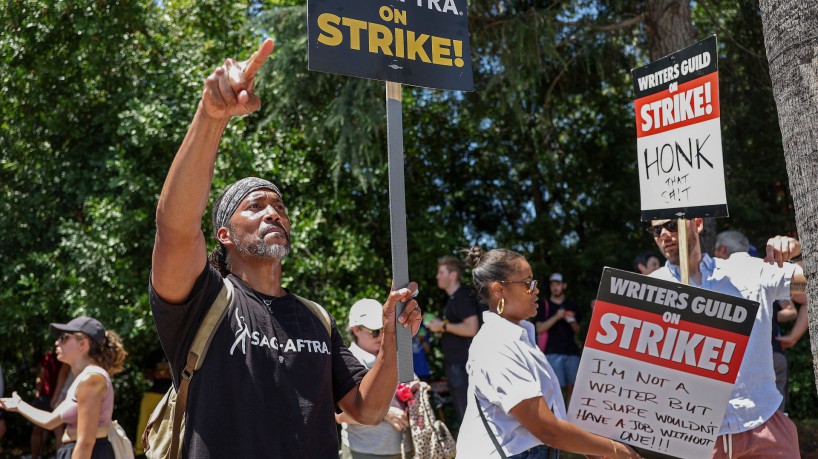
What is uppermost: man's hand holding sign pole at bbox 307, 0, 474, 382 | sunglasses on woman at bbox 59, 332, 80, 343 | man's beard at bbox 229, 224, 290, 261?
man's hand holding sign pole at bbox 307, 0, 474, 382

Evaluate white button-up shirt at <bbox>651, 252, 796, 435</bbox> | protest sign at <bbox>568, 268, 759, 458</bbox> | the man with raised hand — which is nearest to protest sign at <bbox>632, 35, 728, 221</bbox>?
white button-up shirt at <bbox>651, 252, 796, 435</bbox>

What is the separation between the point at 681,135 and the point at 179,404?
2.76 m

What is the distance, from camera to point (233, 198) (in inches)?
117

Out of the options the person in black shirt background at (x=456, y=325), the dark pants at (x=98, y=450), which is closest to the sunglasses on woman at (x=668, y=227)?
the dark pants at (x=98, y=450)

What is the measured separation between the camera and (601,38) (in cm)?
1153

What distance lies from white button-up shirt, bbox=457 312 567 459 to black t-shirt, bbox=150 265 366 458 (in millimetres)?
1027

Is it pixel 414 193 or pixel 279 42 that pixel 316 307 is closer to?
pixel 279 42

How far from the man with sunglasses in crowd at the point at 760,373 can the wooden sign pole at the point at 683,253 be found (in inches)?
Result: 1.8

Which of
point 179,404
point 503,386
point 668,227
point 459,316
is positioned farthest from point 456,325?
point 179,404

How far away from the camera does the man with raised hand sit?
2.35 meters

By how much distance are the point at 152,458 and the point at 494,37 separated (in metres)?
9.34

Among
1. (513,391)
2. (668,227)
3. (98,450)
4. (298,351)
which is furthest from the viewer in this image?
(98,450)

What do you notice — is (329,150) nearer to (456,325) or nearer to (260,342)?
(456,325)

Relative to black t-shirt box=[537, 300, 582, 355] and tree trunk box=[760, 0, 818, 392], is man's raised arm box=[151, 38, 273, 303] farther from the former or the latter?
black t-shirt box=[537, 300, 582, 355]
